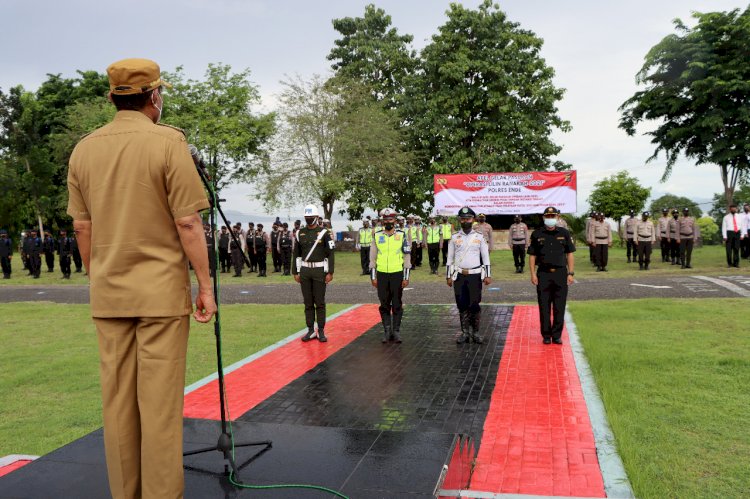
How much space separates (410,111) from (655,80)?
13.4 m

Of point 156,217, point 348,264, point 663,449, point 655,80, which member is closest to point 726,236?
point 655,80

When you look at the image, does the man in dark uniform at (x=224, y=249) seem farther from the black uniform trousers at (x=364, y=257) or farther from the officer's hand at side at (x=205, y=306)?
the officer's hand at side at (x=205, y=306)

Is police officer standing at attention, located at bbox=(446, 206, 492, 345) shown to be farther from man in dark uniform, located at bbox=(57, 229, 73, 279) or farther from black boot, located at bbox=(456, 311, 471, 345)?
man in dark uniform, located at bbox=(57, 229, 73, 279)

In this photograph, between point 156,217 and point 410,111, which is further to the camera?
point 410,111

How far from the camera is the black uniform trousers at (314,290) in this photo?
9.00 metres

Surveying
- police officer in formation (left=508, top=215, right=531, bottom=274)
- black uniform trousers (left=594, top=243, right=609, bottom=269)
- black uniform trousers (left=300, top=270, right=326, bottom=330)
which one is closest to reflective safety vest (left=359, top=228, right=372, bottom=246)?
police officer in formation (left=508, top=215, right=531, bottom=274)

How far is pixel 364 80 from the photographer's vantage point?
39.1 metres

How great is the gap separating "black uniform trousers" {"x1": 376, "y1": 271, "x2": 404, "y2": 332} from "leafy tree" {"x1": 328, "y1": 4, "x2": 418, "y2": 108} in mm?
29632

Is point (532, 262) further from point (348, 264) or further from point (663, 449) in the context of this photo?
point (348, 264)

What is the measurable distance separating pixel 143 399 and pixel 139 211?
0.84 m

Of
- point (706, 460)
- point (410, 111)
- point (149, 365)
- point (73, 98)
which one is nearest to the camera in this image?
point (149, 365)

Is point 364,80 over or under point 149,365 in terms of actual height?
over

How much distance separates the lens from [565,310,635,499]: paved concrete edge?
12.9 ft

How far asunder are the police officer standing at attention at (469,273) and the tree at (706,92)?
21556mm
